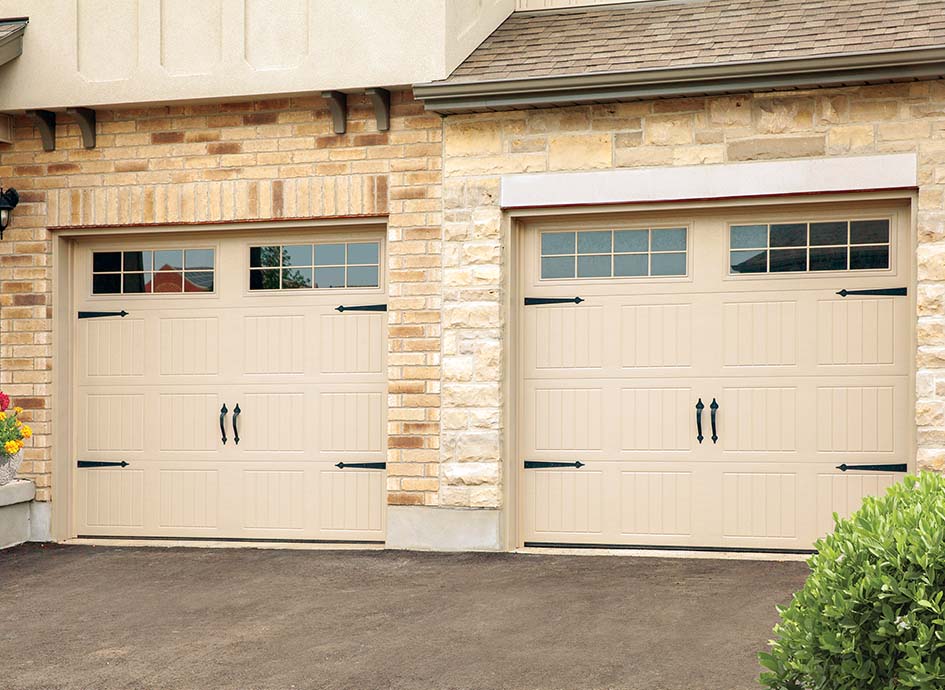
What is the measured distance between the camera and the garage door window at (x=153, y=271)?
10109 millimetres

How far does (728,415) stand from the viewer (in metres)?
9.00

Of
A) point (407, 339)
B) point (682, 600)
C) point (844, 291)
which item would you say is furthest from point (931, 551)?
point (407, 339)

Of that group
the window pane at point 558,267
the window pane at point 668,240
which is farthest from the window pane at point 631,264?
the window pane at point 558,267

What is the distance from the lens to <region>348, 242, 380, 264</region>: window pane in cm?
973

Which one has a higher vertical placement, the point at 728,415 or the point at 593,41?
the point at 593,41

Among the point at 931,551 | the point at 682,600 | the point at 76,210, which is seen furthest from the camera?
the point at 76,210

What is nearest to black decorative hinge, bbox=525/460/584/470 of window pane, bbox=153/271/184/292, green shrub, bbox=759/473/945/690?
window pane, bbox=153/271/184/292

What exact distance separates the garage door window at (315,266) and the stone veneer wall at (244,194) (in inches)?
14.5

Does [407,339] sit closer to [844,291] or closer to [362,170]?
[362,170]

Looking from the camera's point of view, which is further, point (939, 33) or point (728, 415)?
point (728, 415)

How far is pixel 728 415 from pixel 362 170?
3248 mm

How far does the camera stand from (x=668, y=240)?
9133 mm

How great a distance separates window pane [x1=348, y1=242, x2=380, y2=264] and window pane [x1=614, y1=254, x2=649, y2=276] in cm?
186

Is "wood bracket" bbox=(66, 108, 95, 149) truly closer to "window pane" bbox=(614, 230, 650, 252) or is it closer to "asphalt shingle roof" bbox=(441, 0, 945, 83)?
"asphalt shingle roof" bbox=(441, 0, 945, 83)
